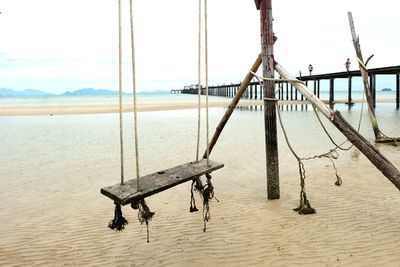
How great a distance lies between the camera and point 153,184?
11.8 ft

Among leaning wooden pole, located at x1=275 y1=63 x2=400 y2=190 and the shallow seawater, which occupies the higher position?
leaning wooden pole, located at x1=275 y1=63 x2=400 y2=190

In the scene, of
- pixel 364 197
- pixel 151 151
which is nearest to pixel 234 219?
pixel 364 197

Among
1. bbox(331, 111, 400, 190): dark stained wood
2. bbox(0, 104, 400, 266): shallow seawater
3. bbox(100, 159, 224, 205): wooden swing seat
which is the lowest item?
bbox(0, 104, 400, 266): shallow seawater

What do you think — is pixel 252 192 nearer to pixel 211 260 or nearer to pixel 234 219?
pixel 234 219

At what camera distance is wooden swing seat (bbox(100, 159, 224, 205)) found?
3297mm

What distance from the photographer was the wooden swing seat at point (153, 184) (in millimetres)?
3297

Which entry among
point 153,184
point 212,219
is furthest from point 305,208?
point 153,184

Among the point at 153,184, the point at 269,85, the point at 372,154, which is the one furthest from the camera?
the point at 269,85

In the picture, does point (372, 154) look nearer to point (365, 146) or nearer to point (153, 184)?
point (365, 146)

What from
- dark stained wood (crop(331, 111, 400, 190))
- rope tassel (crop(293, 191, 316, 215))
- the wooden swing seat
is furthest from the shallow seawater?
the wooden swing seat

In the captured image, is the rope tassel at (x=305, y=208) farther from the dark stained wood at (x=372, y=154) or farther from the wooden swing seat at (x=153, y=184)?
the wooden swing seat at (x=153, y=184)

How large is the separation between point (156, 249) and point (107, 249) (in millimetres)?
623

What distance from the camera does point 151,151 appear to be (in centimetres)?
1097

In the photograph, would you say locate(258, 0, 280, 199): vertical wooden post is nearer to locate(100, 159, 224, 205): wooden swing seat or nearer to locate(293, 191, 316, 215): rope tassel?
locate(293, 191, 316, 215): rope tassel
